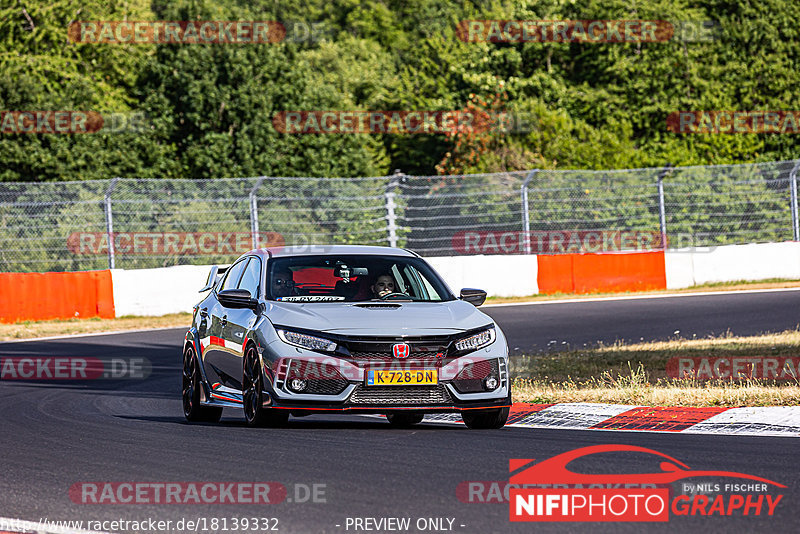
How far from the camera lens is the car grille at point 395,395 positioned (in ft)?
29.3

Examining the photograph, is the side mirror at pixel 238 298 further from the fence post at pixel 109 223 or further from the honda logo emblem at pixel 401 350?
the fence post at pixel 109 223

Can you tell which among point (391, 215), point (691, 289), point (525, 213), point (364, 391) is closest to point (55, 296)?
point (391, 215)

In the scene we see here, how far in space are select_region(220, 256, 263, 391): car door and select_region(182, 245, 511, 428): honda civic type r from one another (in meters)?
0.01

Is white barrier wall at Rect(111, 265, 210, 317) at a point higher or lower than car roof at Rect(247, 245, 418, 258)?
lower

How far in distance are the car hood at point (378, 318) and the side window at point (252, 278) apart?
56cm

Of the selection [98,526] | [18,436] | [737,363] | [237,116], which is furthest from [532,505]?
[237,116]

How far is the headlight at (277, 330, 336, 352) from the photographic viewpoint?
8.98 metres

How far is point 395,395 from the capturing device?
895 centimetres

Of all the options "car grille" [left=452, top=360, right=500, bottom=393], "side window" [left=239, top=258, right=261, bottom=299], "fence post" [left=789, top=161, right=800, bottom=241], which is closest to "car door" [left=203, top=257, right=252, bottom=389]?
"side window" [left=239, top=258, right=261, bottom=299]

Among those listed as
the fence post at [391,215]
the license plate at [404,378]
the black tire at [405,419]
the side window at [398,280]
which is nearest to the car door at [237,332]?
the side window at [398,280]

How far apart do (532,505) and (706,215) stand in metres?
24.1

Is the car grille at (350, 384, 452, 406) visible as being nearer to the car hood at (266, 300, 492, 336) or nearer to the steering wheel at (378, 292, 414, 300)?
the car hood at (266, 300, 492, 336)

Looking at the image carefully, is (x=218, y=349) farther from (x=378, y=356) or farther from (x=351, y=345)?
(x=378, y=356)

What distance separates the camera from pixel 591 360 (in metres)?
15.1
